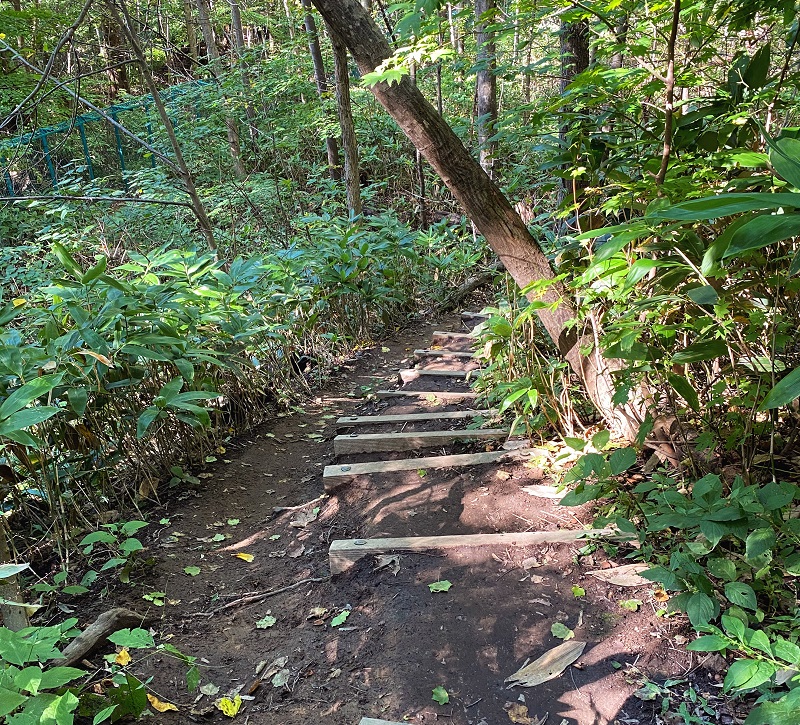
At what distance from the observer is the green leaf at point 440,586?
2.41 metres

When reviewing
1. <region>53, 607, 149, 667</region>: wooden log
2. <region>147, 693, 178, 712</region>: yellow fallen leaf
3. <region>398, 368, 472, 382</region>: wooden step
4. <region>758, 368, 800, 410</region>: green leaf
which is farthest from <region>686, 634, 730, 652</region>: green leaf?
<region>398, 368, 472, 382</region>: wooden step

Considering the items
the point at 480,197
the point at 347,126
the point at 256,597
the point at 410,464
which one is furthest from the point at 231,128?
the point at 256,597

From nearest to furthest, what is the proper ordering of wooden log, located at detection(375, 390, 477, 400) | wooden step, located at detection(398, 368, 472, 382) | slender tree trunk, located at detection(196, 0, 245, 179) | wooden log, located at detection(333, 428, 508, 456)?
wooden log, located at detection(333, 428, 508, 456) → wooden log, located at detection(375, 390, 477, 400) → wooden step, located at detection(398, 368, 472, 382) → slender tree trunk, located at detection(196, 0, 245, 179)

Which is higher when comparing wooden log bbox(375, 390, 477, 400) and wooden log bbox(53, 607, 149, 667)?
wooden log bbox(53, 607, 149, 667)

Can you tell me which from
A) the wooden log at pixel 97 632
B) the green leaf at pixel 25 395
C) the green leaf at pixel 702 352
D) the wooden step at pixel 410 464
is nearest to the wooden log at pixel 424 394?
the wooden step at pixel 410 464

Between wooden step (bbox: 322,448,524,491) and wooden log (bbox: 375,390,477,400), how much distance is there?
94 cm

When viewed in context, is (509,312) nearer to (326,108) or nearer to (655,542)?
(655,542)

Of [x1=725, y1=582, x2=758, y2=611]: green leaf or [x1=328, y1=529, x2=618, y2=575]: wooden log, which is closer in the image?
[x1=725, y1=582, x2=758, y2=611]: green leaf

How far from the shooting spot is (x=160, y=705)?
189 cm

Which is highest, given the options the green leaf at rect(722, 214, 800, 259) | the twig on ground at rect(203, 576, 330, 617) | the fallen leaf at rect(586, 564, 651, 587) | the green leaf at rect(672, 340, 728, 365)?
the green leaf at rect(722, 214, 800, 259)

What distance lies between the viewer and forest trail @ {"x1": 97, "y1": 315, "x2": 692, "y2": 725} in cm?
197

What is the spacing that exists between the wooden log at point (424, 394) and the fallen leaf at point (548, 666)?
7.60 ft

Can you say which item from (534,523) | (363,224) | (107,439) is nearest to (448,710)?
(534,523)

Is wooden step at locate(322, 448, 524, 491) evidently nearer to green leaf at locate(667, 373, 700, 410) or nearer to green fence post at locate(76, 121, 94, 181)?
green leaf at locate(667, 373, 700, 410)
